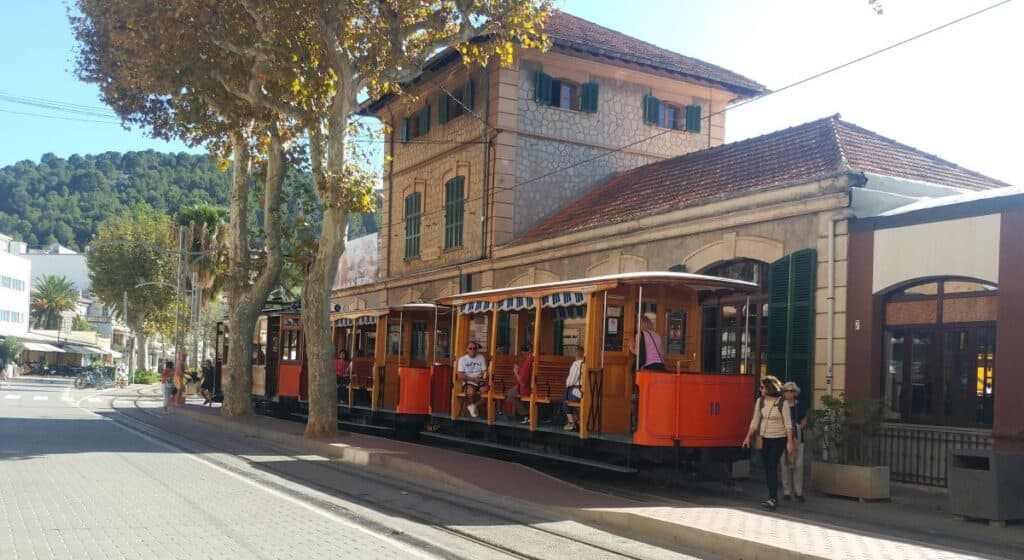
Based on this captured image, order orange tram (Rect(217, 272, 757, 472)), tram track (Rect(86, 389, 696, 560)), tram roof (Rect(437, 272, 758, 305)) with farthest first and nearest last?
tram roof (Rect(437, 272, 758, 305)) < orange tram (Rect(217, 272, 757, 472)) < tram track (Rect(86, 389, 696, 560))

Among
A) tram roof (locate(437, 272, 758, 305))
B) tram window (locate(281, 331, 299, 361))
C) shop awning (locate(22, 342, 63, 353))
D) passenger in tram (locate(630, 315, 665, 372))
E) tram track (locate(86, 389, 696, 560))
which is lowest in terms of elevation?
shop awning (locate(22, 342, 63, 353))

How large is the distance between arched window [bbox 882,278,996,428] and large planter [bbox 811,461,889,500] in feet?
4.79

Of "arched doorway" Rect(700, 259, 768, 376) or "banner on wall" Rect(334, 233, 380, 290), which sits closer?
"arched doorway" Rect(700, 259, 768, 376)

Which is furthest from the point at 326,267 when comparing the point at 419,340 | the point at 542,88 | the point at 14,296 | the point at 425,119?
the point at 14,296

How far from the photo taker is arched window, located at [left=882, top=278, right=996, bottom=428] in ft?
45.5

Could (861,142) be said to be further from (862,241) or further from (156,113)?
(156,113)

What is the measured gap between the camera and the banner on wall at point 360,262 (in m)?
42.6

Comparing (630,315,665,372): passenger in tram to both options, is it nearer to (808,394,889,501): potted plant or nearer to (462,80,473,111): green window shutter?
(808,394,889,501): potted plant

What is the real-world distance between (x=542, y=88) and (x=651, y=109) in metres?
3.33

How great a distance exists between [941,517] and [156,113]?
19850 mm

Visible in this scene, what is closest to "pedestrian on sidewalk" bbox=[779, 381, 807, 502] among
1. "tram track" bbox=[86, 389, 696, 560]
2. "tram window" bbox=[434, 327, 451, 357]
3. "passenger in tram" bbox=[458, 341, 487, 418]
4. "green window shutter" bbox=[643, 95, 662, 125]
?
"tram track" bbox=[86, 389, 696, 560]

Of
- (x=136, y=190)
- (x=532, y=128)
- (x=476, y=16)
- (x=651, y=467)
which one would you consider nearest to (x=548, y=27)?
(x=532, y=128)

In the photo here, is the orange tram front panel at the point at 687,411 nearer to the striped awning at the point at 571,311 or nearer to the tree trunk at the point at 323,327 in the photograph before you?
the striped awning at the point at 571,311

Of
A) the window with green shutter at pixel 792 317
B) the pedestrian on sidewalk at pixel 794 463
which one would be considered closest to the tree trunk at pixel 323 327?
the window with green shutter at pixel 792 317
